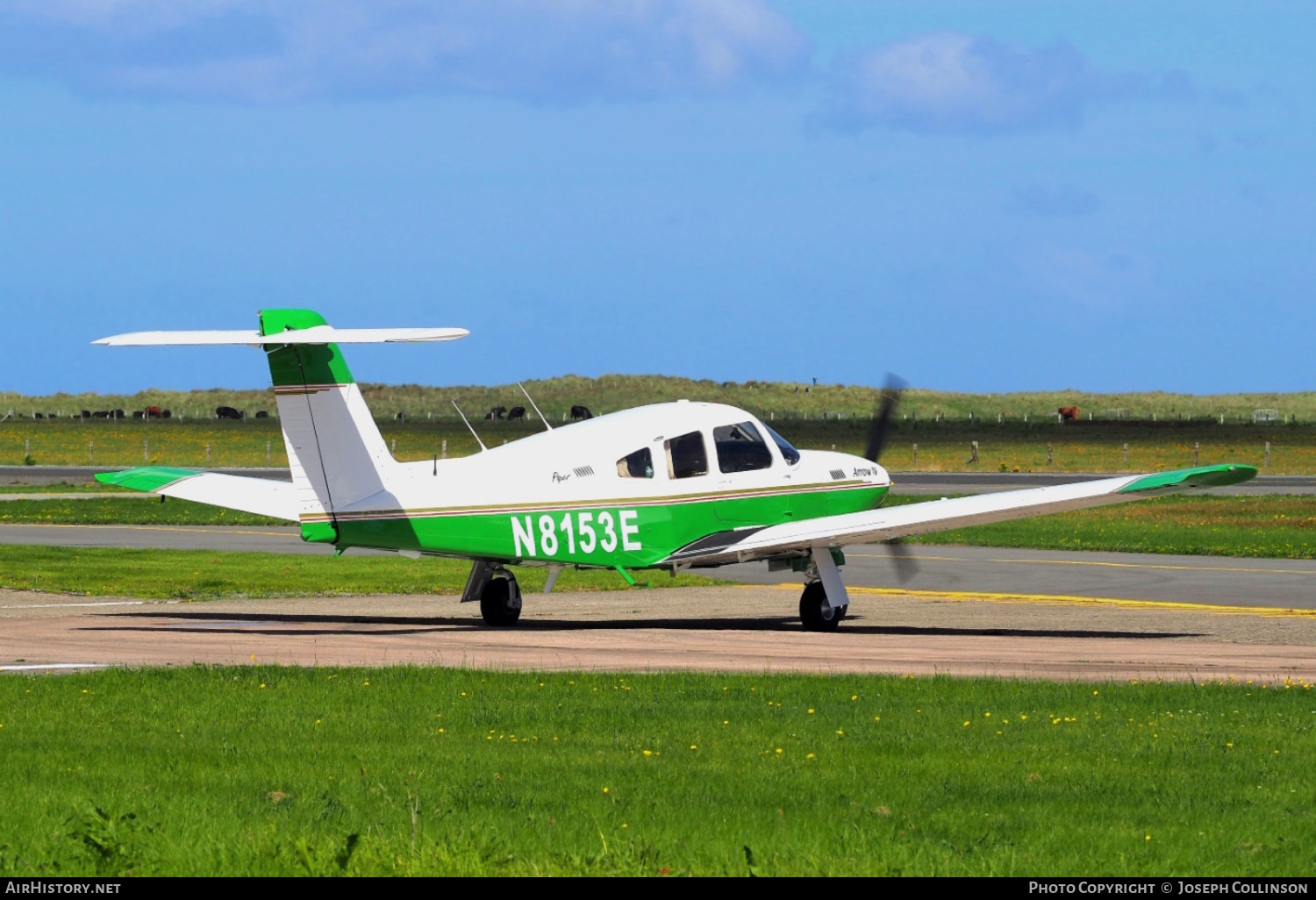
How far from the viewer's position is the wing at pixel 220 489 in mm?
23531

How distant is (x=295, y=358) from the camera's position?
21578 mm

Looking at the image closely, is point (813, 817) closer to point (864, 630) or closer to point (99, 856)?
point (99, 856)

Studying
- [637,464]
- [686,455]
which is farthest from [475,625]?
[686,455]

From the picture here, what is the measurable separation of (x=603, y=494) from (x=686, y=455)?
151 cm

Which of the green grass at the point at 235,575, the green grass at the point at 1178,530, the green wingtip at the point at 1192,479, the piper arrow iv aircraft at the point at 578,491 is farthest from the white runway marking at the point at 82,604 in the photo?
the green grass at the point at 1178,530

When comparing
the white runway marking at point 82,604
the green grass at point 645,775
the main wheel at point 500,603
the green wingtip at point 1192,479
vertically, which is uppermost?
the green wingtip at point 1192,479

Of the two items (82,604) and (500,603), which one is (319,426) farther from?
(82,604)

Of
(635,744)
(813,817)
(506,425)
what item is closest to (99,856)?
(813,817)

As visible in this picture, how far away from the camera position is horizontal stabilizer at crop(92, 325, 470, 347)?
20.5 metres

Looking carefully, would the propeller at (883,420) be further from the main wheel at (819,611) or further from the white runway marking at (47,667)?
the white runway marking at (47,667)

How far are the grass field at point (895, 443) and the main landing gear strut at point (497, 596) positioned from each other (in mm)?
57347

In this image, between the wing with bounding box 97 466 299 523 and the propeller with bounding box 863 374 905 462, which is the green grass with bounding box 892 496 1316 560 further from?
the wing with bounding box 97 466 299 523

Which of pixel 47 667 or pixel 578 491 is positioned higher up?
pixel 578 491

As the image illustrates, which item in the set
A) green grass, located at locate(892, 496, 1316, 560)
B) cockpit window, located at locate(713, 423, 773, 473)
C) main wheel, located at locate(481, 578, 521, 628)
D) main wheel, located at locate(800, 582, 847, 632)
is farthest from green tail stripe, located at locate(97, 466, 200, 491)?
green grass, located at locate(892, 496, 1316, 560)
